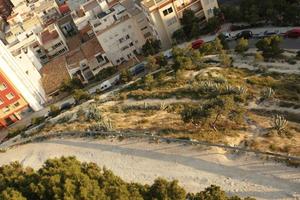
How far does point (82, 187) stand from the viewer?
118 feet

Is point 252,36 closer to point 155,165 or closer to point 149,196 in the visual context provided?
point 155,165

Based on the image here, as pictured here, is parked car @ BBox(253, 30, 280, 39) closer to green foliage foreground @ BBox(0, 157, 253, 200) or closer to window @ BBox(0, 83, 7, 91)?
window @ BBox(0, 83, 7, 91)

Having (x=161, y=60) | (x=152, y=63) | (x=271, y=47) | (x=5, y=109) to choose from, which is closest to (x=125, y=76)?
(x=152, y=63)

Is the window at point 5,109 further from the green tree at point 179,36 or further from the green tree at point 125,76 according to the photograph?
the green tree at point 179,36

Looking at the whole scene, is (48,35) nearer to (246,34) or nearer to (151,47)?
(151,47)

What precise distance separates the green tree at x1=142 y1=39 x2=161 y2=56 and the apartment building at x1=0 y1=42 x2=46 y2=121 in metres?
23.4

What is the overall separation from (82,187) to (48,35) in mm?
73063

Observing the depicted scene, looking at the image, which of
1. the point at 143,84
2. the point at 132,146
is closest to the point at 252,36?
the point at 143,84

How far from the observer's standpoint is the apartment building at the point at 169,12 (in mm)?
83125

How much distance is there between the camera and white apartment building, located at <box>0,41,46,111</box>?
258 feet

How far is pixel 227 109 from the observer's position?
46.3 m

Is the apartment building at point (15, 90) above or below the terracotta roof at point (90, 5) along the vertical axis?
below

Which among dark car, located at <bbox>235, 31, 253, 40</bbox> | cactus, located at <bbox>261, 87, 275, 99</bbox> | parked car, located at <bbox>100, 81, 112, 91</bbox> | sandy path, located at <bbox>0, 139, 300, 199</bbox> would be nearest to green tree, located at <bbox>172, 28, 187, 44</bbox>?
dark car, located at <bbox>235, 31, 253, 40</bbox>

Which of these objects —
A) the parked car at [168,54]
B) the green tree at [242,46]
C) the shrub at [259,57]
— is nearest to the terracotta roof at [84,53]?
the parked car at [168,54]
